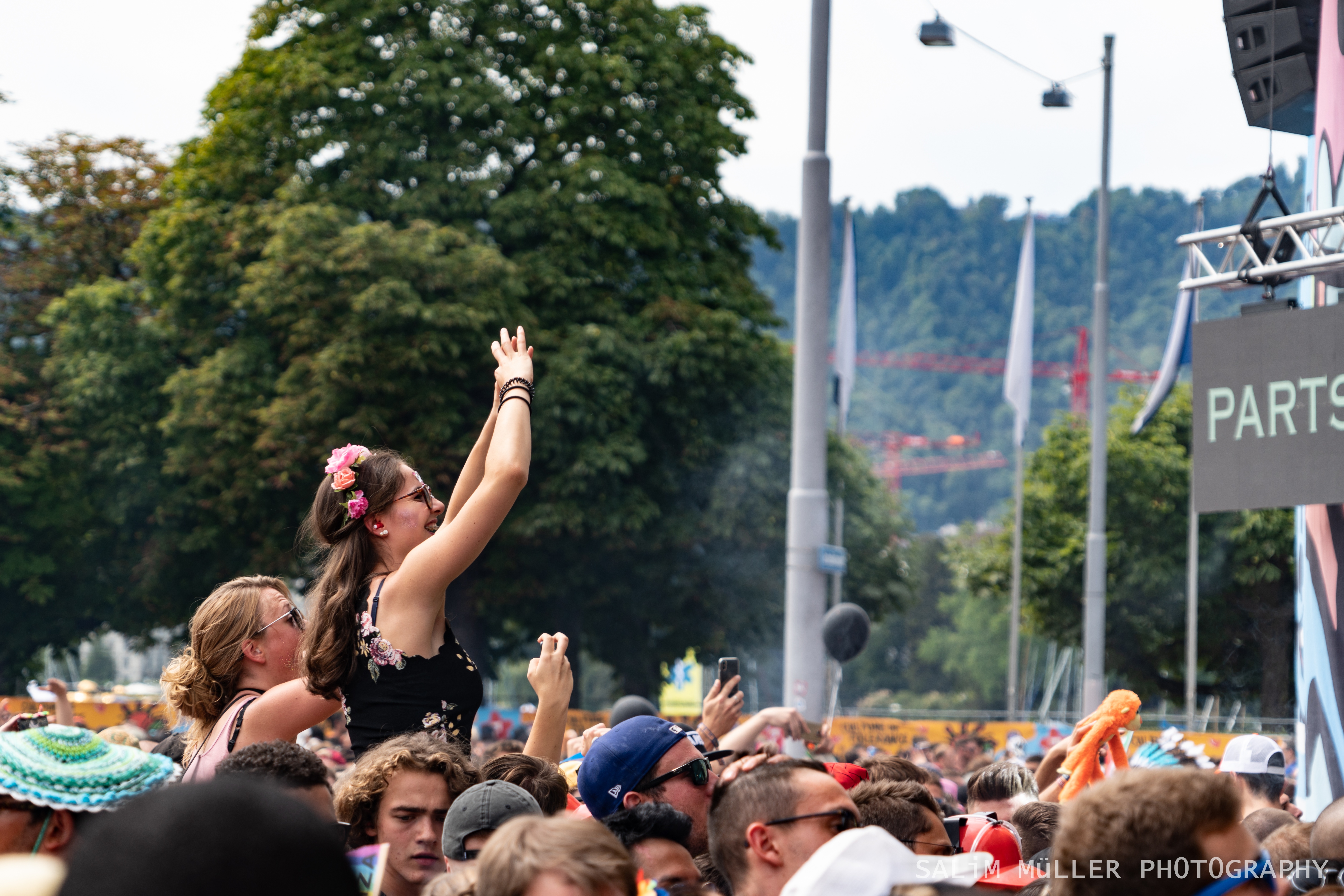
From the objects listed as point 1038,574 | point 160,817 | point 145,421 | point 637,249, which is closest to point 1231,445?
point 160,817

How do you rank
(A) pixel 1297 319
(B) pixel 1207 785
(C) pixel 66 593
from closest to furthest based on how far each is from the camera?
(B) pixel 1207 785 < (A) pixel 1297 319 < (C) pixel 66 593

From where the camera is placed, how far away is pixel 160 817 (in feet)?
4.66

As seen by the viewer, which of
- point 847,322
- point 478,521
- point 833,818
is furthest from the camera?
point 847,322

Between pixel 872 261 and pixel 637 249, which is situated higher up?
pixel 872 261

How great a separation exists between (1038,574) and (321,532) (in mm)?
38035

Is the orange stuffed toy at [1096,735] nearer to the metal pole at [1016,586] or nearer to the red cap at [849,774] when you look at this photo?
the red cap at [849,774]

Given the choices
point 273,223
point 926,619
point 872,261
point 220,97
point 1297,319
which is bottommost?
point 926,619

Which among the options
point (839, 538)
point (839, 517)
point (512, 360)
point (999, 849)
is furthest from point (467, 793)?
point (839, 517)

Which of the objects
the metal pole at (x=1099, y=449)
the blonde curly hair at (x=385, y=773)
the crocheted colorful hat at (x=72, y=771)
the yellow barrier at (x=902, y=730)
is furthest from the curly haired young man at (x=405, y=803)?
the metal pole at (x=1099, y=449)

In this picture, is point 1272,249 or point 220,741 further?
point 1272,249

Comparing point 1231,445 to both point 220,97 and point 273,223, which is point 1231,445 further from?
point 220,97

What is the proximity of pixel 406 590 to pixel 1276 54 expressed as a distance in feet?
34.9

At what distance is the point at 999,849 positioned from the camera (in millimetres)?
4418

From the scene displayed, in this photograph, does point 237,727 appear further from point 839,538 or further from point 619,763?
point 839,538
